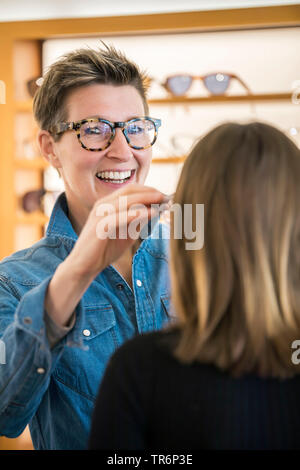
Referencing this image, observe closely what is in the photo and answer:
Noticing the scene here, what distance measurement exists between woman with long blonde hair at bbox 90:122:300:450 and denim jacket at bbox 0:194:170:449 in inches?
7.6

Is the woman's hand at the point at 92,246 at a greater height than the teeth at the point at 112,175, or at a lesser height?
lesser

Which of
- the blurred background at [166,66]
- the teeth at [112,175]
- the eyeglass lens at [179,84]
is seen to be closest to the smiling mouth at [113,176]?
the teeth at [112,175]

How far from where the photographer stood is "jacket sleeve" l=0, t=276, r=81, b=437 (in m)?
0.72

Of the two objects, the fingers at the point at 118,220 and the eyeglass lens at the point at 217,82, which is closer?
the fingers at the point at 118,220

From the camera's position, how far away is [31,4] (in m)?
2.84

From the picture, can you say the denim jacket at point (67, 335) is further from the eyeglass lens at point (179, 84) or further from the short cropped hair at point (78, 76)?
the eyeglass lens at point (179, 84)

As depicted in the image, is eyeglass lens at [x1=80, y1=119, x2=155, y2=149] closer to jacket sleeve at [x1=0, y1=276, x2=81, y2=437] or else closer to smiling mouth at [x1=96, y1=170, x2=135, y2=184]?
smiling mouth at [x1=96, y1=170, x2=135, y2=184]

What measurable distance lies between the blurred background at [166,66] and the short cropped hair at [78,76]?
1940 millimetres

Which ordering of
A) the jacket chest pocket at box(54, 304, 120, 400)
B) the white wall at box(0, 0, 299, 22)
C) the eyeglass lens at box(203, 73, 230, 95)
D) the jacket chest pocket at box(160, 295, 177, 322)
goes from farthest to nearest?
the eyeglass lens at box(203, 73, 230, 95) → the white wall at box(0, 0, 299, 22) → the jacket chest pocket at box(160, 295, 177, 322) → the jacket chest pocket at box(54, 304, 120, 400)

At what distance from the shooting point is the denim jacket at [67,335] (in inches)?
29.3

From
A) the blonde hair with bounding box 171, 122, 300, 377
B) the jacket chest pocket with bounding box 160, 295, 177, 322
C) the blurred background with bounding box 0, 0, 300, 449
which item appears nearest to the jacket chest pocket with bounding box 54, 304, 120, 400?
the jacket chest pocket with bounding box 160, 295, 177, 322

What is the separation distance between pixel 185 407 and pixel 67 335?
0.85ft

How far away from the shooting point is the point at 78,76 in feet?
3.26
